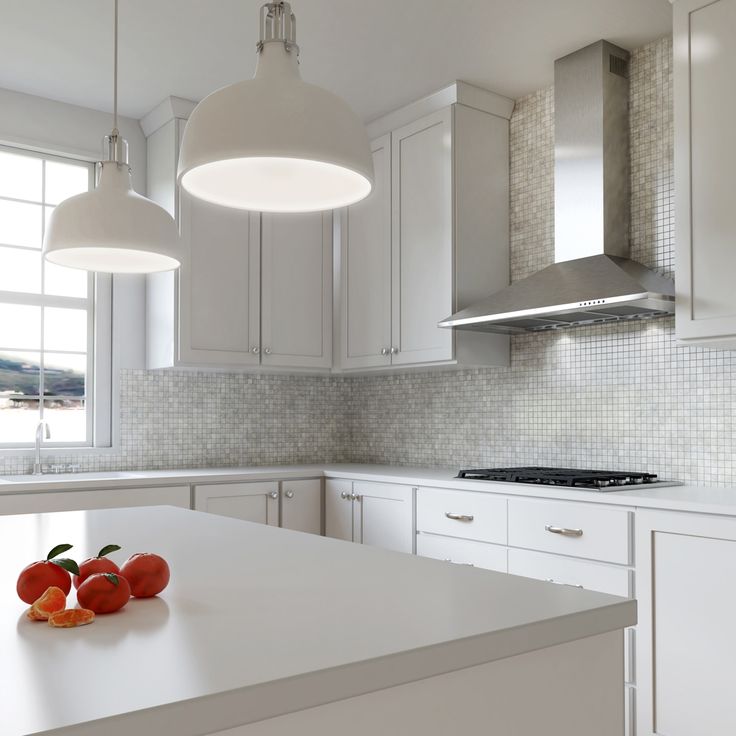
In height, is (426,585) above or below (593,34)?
below

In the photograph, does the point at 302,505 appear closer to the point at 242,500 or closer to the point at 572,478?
the point at 242,500

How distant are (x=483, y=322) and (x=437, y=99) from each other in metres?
1.18

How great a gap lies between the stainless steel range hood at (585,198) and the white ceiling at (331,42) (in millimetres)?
156

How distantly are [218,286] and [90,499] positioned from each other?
1.26m

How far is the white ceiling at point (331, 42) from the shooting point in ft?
10.2

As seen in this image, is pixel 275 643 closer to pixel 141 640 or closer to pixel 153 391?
pixel 141 640

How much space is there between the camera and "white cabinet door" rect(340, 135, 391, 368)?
4.16 metres

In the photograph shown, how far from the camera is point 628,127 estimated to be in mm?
Answer: 3467

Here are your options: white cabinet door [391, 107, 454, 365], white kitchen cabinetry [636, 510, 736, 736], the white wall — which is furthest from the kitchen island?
the white wall

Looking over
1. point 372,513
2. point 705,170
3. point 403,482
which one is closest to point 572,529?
point 403,482

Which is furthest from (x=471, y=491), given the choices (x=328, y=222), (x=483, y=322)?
(x=328, y=222)

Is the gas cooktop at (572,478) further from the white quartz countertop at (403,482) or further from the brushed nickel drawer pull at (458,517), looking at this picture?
the brushed nickel drawer pull at (458,517)

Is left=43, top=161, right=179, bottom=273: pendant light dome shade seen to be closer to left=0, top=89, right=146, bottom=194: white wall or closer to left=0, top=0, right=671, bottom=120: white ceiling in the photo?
left=0, top=0, right=671, bottom=120: white ceiling

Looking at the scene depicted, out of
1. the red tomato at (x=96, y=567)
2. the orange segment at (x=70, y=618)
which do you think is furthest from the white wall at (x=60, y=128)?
the orange segment at (x=70, y=618)
